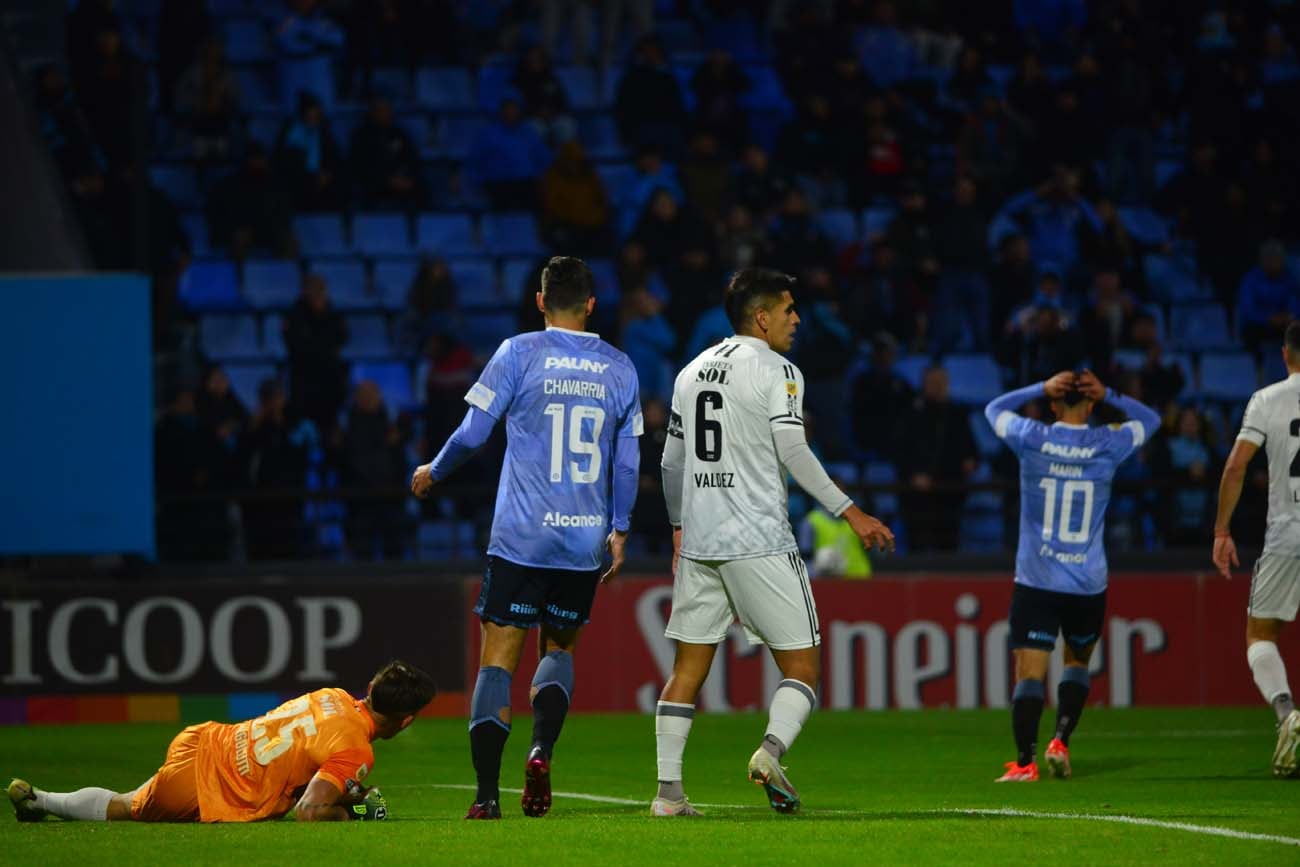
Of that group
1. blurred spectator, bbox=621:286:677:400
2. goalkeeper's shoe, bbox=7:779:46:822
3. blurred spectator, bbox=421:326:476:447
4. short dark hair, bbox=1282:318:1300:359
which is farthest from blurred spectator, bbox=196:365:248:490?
short dark hair, bbox=1282:318:1300:359

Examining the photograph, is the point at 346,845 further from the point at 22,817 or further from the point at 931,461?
the point at 931,461

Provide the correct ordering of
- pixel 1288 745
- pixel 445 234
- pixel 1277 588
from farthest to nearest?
pixel 445 234 → pixel 1277 588 → pixel 1288 745

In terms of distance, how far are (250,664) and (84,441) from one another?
2149 millimetres

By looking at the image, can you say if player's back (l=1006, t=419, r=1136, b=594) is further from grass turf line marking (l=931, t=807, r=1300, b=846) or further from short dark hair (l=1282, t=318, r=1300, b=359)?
grass turf line marking (l=931, t=807, r=1300, b=846)

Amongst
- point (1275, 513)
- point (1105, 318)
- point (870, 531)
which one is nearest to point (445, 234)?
point (1105, 318)

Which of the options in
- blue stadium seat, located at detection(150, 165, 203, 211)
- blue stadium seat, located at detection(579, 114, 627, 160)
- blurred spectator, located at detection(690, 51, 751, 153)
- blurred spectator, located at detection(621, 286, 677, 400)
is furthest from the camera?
blue stadium seat, located at detection(579, 114, 627, 160)

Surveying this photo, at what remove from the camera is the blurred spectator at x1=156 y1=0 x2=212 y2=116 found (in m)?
20.2

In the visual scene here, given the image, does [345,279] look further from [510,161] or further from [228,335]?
[510,161]

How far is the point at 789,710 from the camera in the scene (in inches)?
308

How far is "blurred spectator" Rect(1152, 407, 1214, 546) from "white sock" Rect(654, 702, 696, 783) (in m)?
9.67

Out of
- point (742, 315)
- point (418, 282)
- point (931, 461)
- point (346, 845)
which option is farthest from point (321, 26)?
point (346, 845)

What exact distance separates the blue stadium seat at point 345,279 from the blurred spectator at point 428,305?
924 millimetres

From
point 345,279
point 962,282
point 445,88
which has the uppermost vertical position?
point 445,88

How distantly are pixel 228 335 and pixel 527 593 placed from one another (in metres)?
Answer: 11.5
